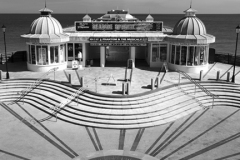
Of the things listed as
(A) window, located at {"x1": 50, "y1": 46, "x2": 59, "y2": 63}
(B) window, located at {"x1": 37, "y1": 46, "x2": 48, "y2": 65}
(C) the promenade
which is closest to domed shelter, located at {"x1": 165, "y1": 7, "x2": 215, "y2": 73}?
(C) the promenade

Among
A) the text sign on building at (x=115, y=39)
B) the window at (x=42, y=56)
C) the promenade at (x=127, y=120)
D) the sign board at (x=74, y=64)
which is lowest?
the promenade at (x=127, y=120)

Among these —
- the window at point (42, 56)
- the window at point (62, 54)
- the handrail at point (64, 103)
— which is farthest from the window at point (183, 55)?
the window at point (42, 56)

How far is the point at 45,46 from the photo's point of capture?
94.2 ft

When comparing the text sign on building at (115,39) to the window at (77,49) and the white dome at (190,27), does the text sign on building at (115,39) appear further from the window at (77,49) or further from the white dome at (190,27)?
the white dome at (190,27)

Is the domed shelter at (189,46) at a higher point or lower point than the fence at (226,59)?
higher

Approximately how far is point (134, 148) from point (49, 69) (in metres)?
15.9

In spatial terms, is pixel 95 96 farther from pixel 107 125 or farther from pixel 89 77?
pixel 89 77

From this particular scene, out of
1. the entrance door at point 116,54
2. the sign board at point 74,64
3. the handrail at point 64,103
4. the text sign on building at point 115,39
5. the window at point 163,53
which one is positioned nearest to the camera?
the handrail at point 64,103

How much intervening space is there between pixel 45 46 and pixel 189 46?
14.8 meters

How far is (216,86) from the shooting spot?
982 inches

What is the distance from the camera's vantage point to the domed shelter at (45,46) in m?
28.4

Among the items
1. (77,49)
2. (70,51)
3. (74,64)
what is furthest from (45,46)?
(77,49)

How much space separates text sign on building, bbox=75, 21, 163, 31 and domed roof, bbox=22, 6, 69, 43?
3.09 metres

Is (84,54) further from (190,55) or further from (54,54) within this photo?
(190,55)
